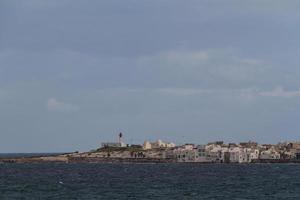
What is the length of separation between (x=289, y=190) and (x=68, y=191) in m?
29.6

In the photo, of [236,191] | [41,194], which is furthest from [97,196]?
[236,191]

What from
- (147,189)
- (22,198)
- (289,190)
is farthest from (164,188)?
(22,198)

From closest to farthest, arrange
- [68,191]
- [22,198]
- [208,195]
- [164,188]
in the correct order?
[22,198], [208,195], [68,191], [164,188]

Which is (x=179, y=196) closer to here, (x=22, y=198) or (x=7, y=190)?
(x=22, y=198)

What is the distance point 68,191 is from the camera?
9269 centimetres

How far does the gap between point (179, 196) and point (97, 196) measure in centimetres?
965

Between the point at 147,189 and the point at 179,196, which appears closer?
the point at 179,196

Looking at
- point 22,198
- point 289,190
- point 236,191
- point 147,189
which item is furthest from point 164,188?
point 22,198

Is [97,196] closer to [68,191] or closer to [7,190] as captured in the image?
[68,191]

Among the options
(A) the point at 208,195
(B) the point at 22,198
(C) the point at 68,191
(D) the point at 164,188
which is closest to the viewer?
(B) the point at 22,198

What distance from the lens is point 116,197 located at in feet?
274

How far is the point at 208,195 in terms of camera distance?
8694 cm

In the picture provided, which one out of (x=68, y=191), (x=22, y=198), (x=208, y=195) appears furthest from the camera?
(x=68, y=191)

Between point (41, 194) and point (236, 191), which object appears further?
point (236, 191)
